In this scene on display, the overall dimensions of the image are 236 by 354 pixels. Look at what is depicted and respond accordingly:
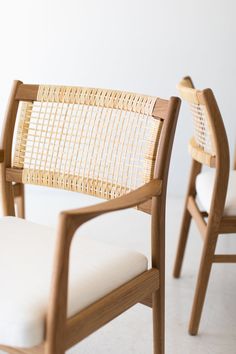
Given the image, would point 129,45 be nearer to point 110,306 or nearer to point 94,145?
point 94,145

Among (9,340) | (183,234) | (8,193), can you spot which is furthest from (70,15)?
(9,340)

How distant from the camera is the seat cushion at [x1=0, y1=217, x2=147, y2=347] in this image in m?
1.09

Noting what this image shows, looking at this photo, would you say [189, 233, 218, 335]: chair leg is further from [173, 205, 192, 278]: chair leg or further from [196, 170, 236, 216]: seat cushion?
[173, 205, 192, 278]: chair leg

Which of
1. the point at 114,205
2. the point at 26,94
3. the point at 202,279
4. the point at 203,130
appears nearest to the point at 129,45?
the point at 203,130

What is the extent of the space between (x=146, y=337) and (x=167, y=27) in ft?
5.54

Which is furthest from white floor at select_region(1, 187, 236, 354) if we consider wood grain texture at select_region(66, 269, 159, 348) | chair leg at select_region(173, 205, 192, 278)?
wood grain texture at select_region(66, 269, 159, 348)

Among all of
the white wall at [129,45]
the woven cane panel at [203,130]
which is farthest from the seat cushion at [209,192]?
the white wall at [129,45]

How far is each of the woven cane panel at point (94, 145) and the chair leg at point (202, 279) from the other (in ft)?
1.03

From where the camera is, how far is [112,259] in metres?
1.31

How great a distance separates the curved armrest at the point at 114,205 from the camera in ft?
3.49

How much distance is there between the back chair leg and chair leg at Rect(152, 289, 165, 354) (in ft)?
2.40

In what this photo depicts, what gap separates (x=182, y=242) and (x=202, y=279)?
414 millimetres

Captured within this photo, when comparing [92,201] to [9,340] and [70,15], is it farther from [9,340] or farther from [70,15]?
[9,340]

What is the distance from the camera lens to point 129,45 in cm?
299
